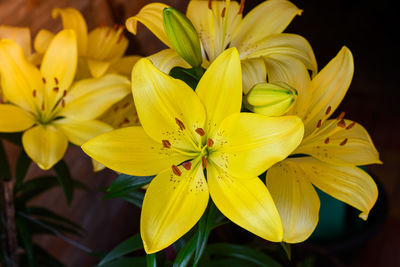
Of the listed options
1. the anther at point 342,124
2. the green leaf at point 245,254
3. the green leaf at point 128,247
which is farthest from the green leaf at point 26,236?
the anther at point 342,124

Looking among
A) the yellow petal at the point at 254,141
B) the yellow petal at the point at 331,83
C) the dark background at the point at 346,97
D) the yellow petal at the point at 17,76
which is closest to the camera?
the yellow petal at the point at 254,141

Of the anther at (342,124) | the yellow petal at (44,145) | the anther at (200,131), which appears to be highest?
the anther at (200,131)

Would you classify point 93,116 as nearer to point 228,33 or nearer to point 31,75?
point 31,75

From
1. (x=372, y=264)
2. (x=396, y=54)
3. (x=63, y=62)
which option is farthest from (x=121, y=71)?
(x=396, y=54)

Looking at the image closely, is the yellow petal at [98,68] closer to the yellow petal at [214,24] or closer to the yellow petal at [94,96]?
the yellow petal at [94,96]

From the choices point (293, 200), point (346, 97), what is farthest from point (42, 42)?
point (346, 97)

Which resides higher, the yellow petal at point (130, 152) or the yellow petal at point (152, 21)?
the yellow petal at point (152, 21)

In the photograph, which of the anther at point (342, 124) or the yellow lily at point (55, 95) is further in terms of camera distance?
the yellow lily at point (55, 95)
